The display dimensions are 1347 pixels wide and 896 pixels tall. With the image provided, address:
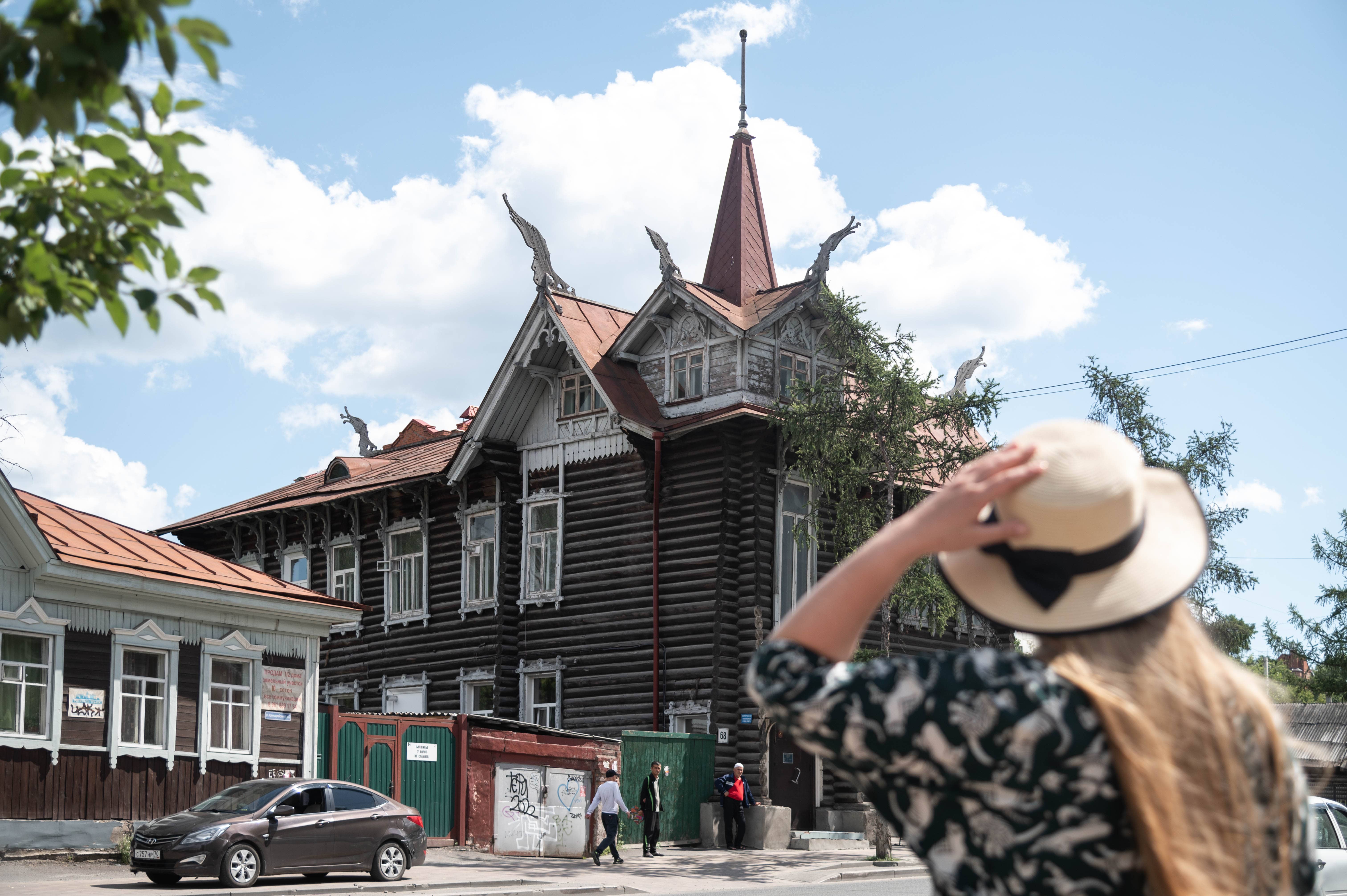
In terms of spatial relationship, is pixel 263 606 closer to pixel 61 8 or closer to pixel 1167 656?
pixel 61 8

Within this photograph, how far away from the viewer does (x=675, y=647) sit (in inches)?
1118

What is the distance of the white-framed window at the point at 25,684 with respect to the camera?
19.8 m

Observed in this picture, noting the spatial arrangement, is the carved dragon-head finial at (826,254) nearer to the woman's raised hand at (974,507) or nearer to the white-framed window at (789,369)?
the white-framed window at (789,369)

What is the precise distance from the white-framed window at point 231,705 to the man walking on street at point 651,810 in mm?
6897

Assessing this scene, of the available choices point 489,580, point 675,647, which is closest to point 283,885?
point 675,647

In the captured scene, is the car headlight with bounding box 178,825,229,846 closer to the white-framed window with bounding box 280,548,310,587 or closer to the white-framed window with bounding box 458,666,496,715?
the white-framed window with bounding box 458,666,496,715

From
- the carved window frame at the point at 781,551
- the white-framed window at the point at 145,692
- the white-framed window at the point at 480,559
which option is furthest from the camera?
the white-framed window at the point at 480,559

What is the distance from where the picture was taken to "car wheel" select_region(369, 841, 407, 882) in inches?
783

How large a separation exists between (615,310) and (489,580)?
6838 mm

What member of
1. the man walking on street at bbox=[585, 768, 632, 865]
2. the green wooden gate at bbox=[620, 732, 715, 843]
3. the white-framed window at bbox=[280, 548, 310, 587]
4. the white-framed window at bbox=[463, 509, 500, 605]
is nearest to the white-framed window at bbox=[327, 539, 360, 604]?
the white-framed window at bbox=[280, 548, 310, 587]

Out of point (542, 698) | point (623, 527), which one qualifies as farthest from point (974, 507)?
point (542, 698)

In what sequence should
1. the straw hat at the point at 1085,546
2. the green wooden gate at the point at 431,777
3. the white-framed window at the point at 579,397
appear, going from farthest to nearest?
the white-framed window at the point at 579,397 < the green wooden gate at the point at 431,777 < the straw hat at the point at 1085,546

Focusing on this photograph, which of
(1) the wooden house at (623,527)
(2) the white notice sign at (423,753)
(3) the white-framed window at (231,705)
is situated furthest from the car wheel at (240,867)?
(1) the wooden house at (623,527)

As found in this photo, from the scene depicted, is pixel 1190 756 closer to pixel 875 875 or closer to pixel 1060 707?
pixel 1060 707
